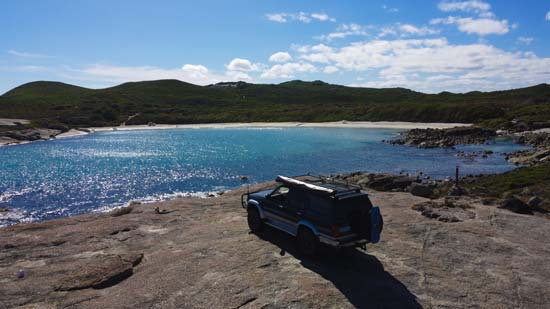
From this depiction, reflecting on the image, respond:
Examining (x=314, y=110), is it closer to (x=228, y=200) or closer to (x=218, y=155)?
(x=218, y=155)

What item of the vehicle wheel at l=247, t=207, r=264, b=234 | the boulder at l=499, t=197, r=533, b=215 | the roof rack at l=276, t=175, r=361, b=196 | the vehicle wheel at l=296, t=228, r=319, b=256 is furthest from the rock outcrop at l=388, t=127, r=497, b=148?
the vehicle wheel at l=296, t=228, r=319, b=256

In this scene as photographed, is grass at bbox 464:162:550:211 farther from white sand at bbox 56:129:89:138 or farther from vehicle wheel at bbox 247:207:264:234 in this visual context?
white sand at bbox 56:129:89:138

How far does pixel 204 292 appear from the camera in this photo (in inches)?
443

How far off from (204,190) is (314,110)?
384 ft

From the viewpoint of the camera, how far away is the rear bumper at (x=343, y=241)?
12.3m

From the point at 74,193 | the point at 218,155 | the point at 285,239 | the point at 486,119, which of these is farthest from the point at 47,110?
the point at 285,239

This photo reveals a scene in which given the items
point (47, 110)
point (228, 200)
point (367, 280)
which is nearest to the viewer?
point (367, 280)

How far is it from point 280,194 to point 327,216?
10.1ft

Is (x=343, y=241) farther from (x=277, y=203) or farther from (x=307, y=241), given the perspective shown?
(x=277, y=203)

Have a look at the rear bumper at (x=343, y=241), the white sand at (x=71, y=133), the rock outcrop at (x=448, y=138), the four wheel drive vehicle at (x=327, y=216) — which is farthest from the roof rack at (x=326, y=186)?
the white sand at (x=71, y=133)

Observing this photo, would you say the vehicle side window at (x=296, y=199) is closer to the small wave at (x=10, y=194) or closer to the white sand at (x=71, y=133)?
the small wave at (x=10, y=194)

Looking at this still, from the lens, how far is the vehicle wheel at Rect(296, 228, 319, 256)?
13.1 meters

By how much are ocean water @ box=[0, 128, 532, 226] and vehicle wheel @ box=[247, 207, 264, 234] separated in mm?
20281

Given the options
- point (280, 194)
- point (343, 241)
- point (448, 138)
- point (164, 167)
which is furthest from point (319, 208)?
point (448, 138)
